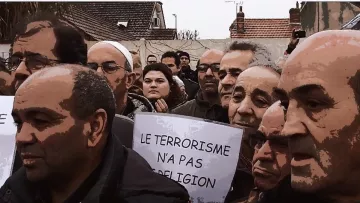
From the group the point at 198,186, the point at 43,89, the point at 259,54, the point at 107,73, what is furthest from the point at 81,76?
the point at 259,54

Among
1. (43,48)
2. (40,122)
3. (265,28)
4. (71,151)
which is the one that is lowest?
(265,28)

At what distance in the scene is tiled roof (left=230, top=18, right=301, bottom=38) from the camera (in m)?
27.2

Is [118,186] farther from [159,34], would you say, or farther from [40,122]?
[159,34]

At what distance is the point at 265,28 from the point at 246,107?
91.6ft

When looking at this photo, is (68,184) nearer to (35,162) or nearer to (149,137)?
(35,162)

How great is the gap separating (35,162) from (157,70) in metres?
3.00

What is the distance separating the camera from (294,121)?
1630mm

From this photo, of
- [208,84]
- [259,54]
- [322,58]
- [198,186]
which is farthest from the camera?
[208,84]

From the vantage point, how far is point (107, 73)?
3.58m

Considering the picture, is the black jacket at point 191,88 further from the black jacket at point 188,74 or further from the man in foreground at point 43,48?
the man in foreground at point 43,48

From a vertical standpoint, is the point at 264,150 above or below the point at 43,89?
below

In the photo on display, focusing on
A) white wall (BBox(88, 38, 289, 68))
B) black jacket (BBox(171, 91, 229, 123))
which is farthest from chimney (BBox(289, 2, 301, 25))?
black jacket (BBox(171, 91, 229, 123))

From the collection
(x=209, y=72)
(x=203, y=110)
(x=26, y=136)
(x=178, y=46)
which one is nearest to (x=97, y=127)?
(x=26, y=136)

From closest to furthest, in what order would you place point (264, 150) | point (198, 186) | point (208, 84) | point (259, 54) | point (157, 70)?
point (264, 150)
point (198, 186)
point (259, 54)
point (208, 84)
point (157, 70)
